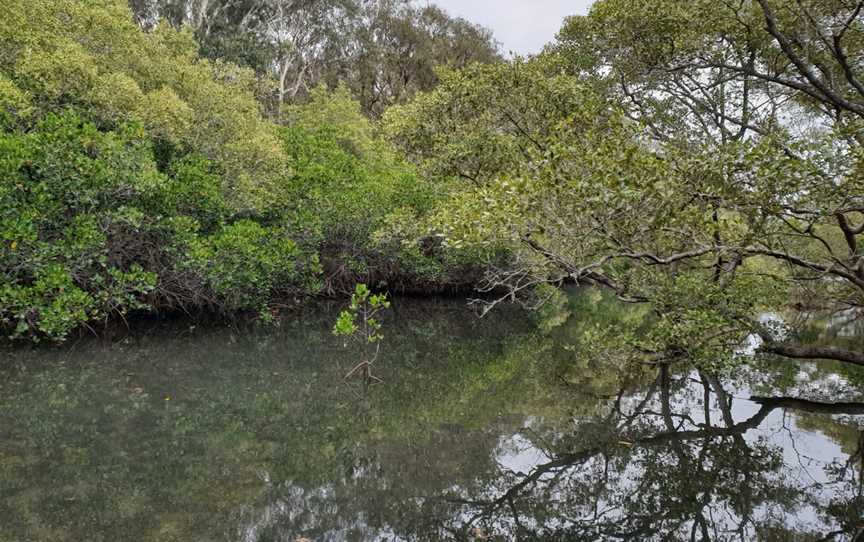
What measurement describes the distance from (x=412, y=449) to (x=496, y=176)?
20.1ft

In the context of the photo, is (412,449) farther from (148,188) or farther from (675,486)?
(148,188)

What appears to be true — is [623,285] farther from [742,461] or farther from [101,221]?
[101,221]

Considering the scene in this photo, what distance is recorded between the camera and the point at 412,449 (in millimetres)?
6863

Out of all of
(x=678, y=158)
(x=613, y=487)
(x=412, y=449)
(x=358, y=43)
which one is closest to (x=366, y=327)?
(x=412, y=449)

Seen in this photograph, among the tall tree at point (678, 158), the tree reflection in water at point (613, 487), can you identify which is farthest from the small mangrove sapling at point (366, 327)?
the tree reflection in water at point (613, 487)

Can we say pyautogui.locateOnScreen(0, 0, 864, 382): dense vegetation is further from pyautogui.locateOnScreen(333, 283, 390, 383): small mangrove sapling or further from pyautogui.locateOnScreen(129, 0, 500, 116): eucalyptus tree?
pyautogui.locateOnScreen(129, 0, 500, 116): eucalyptus tree

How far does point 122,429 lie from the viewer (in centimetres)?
694

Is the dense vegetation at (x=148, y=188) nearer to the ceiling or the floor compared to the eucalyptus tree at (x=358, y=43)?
nearer to the floor

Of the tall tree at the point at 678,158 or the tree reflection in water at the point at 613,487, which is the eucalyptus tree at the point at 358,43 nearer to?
the tall tree at the point at 678,158

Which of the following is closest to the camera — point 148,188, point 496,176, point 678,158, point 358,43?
point 678,158

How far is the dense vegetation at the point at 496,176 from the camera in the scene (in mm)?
6844

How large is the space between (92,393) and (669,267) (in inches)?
347

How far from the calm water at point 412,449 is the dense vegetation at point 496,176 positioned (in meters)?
0.98

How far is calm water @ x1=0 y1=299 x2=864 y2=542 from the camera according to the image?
5.06 meters
